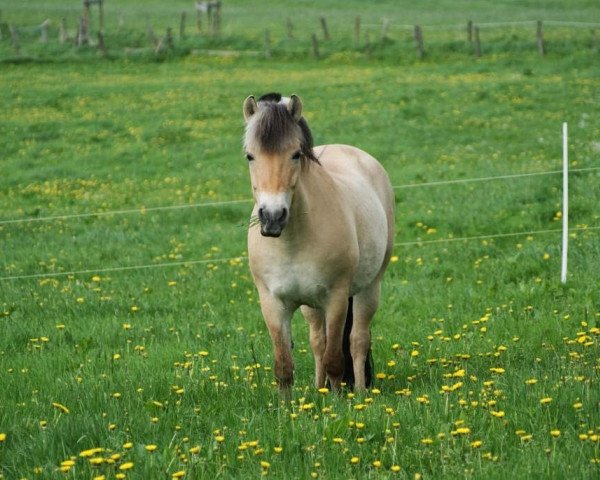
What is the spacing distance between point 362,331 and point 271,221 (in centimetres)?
222

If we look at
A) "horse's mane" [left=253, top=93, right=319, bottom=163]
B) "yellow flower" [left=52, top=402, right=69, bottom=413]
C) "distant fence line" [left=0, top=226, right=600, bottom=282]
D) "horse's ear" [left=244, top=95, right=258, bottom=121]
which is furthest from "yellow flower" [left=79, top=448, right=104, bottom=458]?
"distant fence line" [left=0, top=226, right=600, bottom=282]

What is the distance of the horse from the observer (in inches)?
251

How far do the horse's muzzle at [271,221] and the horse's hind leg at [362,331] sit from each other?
6.30 ft

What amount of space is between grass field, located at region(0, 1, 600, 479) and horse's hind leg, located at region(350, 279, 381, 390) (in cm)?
27

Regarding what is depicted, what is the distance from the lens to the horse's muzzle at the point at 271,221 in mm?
6043

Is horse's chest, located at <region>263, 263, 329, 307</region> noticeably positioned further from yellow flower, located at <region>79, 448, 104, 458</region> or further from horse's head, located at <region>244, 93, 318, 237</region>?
yellow flower, located at <region>79, 448, 104, 458</region>

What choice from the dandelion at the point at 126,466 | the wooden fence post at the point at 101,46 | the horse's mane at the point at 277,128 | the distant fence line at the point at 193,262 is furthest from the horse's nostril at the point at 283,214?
the wooden fence post at the point at 101,46

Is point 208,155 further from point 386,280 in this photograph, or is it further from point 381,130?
point 386,280

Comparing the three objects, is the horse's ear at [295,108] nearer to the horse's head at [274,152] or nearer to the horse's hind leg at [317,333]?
the horse's head at [274,152]

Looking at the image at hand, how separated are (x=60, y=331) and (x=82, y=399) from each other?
294cm

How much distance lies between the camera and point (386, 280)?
1188 cm

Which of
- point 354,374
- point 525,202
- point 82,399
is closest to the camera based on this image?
point 82,399

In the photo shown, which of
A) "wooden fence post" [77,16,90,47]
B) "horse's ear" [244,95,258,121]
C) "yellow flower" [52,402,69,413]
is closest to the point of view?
"yellow flower" [52,402,69,413]

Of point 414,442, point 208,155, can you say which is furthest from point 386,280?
point 208,155
